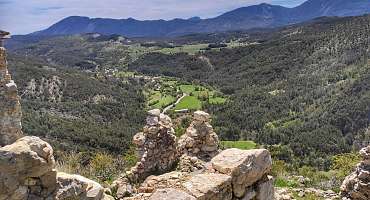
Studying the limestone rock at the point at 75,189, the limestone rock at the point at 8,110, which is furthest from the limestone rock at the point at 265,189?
the limestone rock at the point at 8,110

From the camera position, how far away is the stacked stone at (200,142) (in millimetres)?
26656

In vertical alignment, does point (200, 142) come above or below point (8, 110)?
below

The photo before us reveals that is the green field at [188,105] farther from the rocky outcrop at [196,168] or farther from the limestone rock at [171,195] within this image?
the limestone rock at [171,195]

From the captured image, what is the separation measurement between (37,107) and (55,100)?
2213cm

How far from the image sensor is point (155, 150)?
25.8 m

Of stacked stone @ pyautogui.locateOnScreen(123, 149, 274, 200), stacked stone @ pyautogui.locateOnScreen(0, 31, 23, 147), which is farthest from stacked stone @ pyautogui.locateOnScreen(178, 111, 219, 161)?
stacked stone @ pyautogui.locateOnScreen(0, 31, 23, 147)

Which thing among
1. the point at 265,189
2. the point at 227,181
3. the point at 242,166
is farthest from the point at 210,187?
the point at 265,189

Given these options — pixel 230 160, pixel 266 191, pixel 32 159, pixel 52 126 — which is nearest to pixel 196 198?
A: pixel 230 160

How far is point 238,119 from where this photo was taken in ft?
623

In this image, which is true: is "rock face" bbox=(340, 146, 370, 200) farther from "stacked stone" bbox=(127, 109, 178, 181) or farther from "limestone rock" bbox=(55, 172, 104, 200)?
"limestone rock" bbox=(55, 172, 104, 200)

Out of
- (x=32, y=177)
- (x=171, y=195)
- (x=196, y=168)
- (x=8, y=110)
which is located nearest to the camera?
(x=32, y=177)

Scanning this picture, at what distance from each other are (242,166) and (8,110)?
10.5 meters

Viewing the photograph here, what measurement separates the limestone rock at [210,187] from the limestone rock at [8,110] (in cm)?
841

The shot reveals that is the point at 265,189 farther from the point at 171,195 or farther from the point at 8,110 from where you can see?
the point at 8,110
